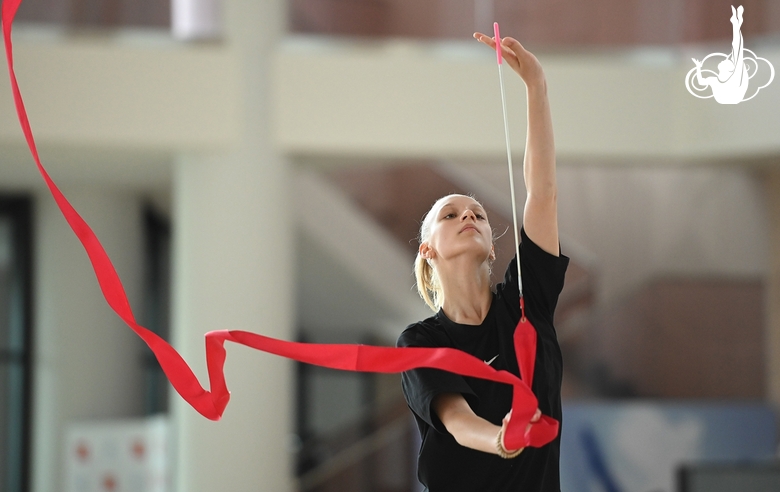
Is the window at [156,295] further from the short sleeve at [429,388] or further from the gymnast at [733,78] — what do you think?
the short sleeve at [429,388]

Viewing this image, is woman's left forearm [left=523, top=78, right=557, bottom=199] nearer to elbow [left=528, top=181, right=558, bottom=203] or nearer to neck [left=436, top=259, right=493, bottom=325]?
elbow [left=528, top=181, right=558, bottom=203]

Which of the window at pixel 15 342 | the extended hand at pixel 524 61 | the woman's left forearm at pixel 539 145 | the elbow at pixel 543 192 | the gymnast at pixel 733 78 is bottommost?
the window at pixel 15 342

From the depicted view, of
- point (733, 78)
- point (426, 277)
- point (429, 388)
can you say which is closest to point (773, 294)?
point (733, 78)

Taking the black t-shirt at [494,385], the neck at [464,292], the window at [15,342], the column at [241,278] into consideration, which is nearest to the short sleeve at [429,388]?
the black t-shirt at [494,385]

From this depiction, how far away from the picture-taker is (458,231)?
4.97 feet

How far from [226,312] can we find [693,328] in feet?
9.63

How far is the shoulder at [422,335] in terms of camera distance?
1460 millimetres

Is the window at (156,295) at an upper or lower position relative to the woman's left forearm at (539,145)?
lower

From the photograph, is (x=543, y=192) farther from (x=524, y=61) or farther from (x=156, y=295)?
(x=156, y=295)

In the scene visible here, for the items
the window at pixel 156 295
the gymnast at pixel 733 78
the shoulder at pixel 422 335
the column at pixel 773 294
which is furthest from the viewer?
the window at pixel 156 295

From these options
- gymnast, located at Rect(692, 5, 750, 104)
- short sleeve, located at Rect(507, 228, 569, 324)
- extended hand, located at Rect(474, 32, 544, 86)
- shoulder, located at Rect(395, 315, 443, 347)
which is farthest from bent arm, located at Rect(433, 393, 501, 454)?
gymnast, located at Rect(692, 5, 750, 104)

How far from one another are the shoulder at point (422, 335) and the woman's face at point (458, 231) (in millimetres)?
104

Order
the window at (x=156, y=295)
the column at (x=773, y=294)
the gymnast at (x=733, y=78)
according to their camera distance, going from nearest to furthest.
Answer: the gymnast at (x=733, y=78) → the column at (x=773, y=294) → the window at (x=156, y=295)

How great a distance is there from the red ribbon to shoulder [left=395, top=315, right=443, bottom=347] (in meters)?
0.10
